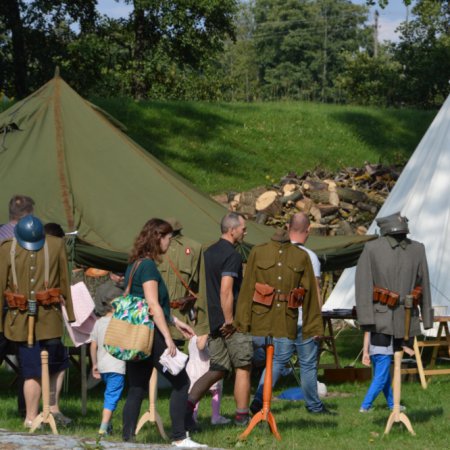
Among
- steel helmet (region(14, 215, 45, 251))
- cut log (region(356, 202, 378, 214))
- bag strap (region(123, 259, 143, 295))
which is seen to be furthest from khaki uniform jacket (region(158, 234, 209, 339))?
cut log (region(356, 202, 378, 214))

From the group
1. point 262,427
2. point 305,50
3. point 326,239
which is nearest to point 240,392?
point 262,427

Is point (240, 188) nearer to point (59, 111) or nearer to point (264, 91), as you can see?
point (59, 111)

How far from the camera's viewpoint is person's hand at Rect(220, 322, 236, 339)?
7.83 metres

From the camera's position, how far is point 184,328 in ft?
24.0

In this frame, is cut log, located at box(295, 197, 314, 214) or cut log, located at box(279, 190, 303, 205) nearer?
cut log, located at box(295, 197, 314, 214)

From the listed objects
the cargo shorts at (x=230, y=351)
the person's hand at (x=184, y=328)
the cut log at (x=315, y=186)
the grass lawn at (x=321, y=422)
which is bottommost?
the grass lawn at (x=321, y=422)

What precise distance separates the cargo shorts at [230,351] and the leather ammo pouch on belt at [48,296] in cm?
129

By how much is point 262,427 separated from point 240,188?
678 inches

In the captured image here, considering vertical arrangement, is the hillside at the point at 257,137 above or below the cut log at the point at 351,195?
above

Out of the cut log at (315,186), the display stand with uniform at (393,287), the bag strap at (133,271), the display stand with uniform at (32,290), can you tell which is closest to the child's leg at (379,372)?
the display stand with uniform at (393,287)

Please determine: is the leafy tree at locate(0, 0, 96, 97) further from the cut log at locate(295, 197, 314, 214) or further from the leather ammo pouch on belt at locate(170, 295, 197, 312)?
the leather ammo pouch on belt at locate(170, 295, 197, 312)

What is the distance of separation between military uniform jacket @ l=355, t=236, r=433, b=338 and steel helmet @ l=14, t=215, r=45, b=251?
7.69 feet

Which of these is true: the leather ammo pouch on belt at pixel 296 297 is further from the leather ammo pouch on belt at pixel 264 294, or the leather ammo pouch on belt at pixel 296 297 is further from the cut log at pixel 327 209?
the cut log at pixel 327 209

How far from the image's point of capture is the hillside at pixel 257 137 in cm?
2633
